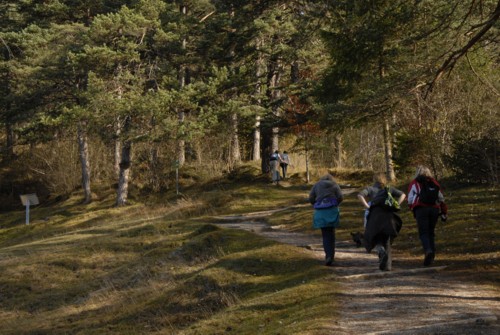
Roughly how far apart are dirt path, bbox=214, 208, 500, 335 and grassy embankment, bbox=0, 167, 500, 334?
15.2 inches

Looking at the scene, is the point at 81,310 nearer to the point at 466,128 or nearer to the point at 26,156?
the point at 466,128

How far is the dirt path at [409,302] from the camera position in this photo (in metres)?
7.53

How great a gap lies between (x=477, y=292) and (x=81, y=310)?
9.40 metres

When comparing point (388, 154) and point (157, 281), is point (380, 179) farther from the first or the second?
point (388, 154)

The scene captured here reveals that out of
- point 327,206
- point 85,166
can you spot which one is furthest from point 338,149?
point 327,206

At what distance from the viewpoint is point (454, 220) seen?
1506cm

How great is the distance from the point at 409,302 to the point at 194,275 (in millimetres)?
6251

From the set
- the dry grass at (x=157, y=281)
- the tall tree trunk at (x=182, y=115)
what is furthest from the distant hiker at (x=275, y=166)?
the tall tree trunk at (x=182, y=115)

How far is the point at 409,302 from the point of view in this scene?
29.2 ft

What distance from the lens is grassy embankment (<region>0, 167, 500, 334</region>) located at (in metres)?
10.1

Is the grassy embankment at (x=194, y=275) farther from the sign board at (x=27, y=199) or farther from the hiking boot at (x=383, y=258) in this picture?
the sign board at (x=27, y=199)

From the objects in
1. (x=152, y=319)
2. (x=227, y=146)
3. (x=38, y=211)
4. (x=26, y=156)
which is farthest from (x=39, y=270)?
(x=26, y=156)

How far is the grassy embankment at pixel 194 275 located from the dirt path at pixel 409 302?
39 centimetres

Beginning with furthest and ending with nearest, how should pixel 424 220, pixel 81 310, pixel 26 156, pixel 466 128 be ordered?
1. pixel 26 156
2. pixel 466 128
3. pixel 81 310
4. pixel 424 220
